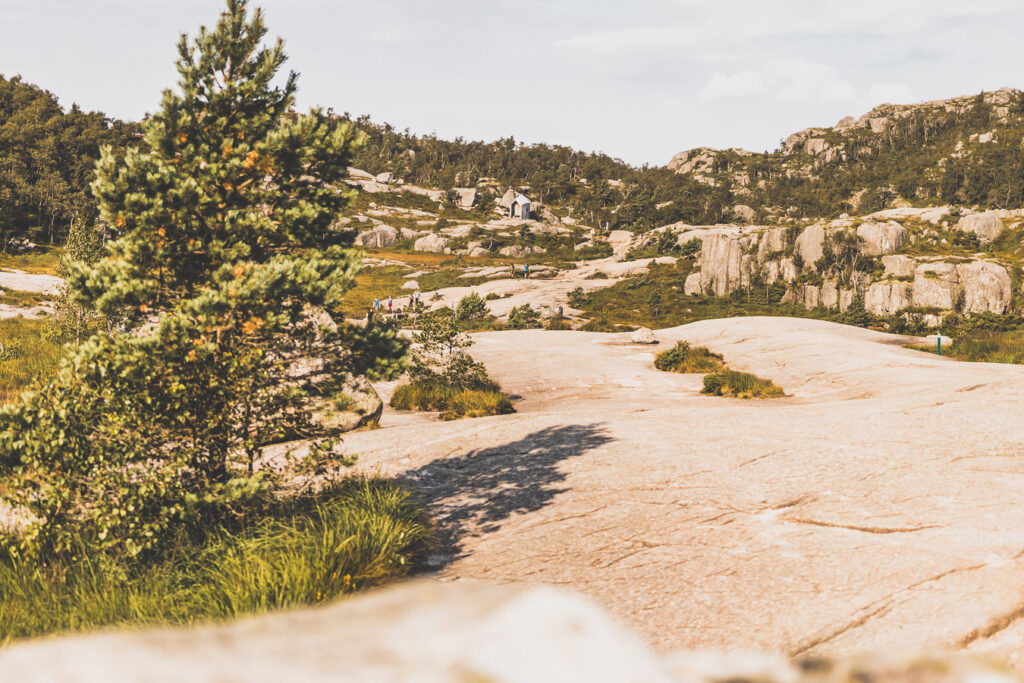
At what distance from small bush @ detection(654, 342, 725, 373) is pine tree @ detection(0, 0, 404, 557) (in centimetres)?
2150

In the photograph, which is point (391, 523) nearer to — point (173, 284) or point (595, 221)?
point (173, 284)

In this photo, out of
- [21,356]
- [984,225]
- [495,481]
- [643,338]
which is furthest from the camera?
[984,225]

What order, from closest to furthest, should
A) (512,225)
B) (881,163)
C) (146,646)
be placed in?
(146,646) < (512,225) < (881,163)

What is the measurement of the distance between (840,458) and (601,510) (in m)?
4.50

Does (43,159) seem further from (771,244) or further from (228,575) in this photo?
(228,575)

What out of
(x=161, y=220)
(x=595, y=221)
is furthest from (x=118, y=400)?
(x=595, y=221)

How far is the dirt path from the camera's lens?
573cm

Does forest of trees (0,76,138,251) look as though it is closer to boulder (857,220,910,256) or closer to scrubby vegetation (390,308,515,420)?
scrubby vegetation (390,308,515,420)

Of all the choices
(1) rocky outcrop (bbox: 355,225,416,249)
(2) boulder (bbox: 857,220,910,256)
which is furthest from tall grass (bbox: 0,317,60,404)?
(1) rocky outcrop (bbox: 355,225,416,249)

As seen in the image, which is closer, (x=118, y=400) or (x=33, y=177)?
(x=118, y=400)

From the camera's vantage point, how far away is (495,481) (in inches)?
405

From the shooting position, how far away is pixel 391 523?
7273mm

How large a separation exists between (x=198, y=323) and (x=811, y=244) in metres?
74.4

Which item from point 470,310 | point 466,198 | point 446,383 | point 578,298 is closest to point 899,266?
point 578,298
